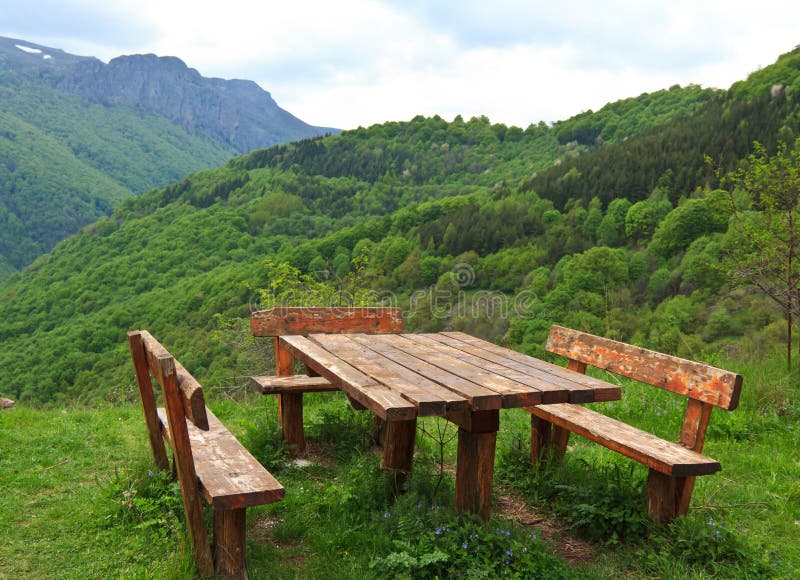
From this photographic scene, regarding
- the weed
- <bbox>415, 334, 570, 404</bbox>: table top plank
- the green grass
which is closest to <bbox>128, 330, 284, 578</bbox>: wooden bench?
the green grass

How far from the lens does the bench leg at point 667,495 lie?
2672 mm

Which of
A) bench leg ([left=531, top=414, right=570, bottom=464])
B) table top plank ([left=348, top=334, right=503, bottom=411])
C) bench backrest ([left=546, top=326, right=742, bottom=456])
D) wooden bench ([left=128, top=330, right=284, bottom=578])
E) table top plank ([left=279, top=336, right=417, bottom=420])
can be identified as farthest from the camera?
bench leg ([left=531, top=414, right=570, bottom=464])

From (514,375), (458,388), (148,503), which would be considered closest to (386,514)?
(458,388)

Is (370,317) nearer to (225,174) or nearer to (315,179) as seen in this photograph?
(315,179)

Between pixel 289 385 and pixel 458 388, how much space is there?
153cm

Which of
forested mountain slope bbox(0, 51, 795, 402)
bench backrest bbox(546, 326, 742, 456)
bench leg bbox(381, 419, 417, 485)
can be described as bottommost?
forested mountain slope bbox(0, 51, 795, 402)

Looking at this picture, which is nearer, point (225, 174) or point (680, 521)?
point (680, 521)

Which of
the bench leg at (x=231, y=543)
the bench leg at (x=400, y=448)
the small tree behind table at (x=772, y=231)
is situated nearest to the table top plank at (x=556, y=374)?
the bench leg at (x=400, y=448)

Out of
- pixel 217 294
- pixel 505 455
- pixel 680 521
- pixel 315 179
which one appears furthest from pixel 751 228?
pixel 315 179

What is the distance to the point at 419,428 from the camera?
4.07 meters

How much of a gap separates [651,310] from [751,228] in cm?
2739

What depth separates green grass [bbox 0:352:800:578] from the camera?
2.40 metres

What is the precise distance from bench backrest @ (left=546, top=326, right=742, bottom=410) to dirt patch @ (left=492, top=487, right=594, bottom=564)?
852 mm

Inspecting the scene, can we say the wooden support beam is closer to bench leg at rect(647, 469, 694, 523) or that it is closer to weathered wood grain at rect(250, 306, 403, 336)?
bench leg at rect(647, 469, 694, 523)
